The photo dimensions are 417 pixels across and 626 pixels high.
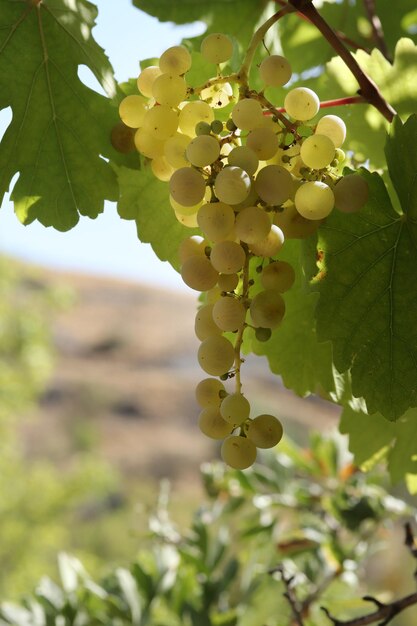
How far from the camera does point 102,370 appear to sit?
859 cm


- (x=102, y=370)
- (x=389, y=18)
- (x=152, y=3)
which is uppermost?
(x=102, y=370)

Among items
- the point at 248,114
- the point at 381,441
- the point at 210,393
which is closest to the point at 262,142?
the point at 248,114

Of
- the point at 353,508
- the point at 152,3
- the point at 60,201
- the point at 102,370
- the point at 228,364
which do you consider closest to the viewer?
the point at 228,364

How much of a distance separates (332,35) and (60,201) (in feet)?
0.61

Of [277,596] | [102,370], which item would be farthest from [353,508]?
[102,370]

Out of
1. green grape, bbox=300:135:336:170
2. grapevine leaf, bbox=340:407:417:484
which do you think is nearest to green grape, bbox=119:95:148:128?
green grape, bbox=300:135:336:170

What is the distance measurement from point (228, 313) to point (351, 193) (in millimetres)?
81

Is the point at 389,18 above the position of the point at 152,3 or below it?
above

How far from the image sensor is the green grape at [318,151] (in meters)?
0.37

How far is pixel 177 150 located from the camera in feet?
1.33

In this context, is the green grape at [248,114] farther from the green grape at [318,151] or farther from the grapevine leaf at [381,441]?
the grapevine leaf at [381,441]

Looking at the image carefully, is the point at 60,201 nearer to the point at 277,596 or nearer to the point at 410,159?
the point at 410,159

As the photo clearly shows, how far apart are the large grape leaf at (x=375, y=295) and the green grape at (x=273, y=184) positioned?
3 cm

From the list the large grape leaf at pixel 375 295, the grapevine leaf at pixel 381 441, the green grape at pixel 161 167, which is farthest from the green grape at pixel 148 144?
the grapevine leaf at pixel 381 441
